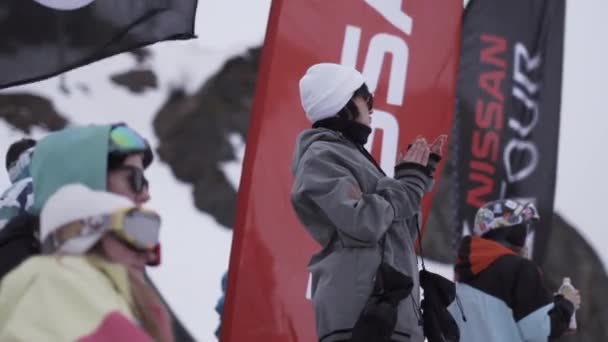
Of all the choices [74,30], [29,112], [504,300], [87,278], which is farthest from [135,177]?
[29,112]

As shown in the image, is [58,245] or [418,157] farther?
[418,157]

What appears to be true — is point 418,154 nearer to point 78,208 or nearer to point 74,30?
point 78,208

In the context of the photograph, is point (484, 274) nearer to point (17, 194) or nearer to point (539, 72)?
point (17, 194)

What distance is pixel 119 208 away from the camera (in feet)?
7.72

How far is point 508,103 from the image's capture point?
6.82 metres

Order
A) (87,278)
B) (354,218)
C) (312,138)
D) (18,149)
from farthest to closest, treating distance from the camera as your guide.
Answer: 1. (18,149)
2. (312,138)
3. (354,218)
4. (87,278)

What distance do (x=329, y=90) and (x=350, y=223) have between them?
0.50 meters

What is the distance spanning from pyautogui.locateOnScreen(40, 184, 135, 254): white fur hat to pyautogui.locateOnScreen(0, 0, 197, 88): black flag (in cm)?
215

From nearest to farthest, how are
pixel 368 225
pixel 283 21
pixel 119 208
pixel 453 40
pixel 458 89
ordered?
pixel 119 208
pixel 368 225
pixel 283 21
pixel 453 40
pixel 458 89

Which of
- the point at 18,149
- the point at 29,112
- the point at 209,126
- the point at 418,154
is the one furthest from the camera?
the point at 209,126

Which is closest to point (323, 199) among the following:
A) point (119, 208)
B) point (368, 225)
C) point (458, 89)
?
point (368, 225)

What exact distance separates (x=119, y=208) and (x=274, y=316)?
2.24m

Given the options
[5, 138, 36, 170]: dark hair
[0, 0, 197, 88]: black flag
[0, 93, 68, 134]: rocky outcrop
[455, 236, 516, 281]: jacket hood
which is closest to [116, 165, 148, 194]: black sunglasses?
[5, 138, 36, 170]: dark hair

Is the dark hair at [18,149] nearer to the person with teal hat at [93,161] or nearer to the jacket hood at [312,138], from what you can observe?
the jacket hood at [312,138]
